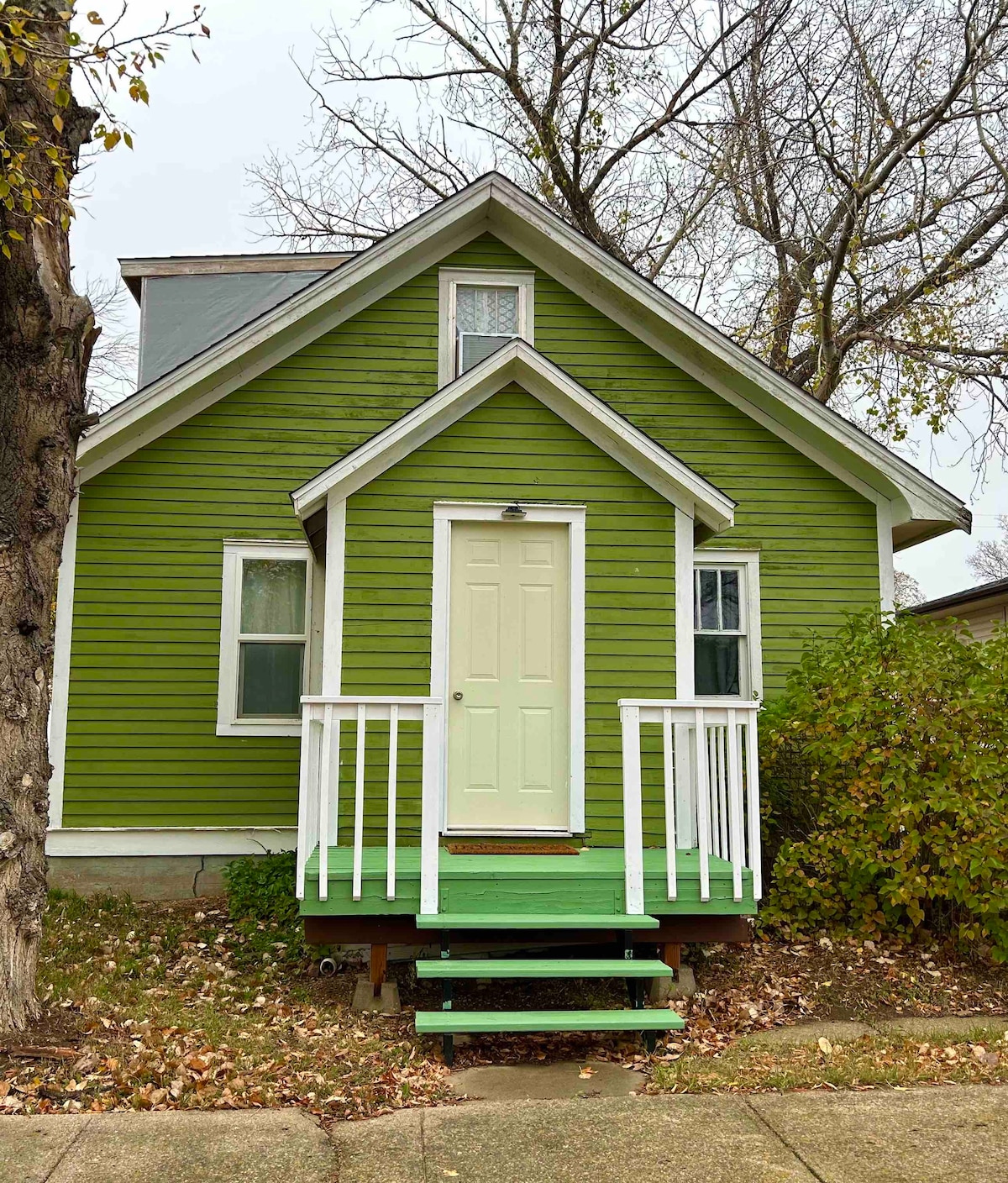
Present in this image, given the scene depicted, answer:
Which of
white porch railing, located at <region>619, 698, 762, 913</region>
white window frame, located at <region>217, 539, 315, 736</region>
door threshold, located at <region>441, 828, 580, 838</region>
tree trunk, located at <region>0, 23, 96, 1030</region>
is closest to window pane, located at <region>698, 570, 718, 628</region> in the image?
white porch railing, located at <region>619, 698, 762, 913</region>

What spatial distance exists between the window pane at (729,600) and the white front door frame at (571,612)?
287 centimetres

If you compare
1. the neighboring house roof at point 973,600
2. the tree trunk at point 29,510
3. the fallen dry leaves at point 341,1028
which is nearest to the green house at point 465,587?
the fallen dry leaves at point 341,1028

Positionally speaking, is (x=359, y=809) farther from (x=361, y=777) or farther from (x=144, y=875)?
(x=144, y=875)

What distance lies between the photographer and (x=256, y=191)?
64.9 feet

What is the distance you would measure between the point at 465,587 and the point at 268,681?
104 inches

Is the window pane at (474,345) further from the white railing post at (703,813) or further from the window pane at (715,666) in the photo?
the white railing post at (703,813)

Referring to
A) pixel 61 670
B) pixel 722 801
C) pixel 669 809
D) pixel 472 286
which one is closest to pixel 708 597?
pixel 722 801

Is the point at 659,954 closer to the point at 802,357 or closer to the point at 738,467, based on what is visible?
the point at 738,467

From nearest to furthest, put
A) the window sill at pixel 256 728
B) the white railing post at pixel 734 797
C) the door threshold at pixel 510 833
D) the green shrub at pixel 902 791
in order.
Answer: the white railing post at pixel 734 797
the green shrub at pixel 902 791
the door threshold at pixel 510 833
the window sill at pixel 256 728

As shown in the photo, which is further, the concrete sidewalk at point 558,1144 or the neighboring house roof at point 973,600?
the neighboring house roof at point 973,600

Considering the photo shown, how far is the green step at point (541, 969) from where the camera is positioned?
17.2 feet

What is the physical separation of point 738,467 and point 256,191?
46.1ft

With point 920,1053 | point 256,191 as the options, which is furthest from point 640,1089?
point 256,191

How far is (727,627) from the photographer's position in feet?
30.9
